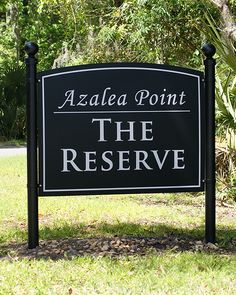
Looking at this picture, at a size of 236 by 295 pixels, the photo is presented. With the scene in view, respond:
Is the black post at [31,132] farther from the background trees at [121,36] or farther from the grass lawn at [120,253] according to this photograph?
the background trees at [121,36]

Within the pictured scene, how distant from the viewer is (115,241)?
5.42m

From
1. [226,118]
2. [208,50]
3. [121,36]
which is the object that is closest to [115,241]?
[208,50]

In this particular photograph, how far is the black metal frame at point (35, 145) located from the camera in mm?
5066

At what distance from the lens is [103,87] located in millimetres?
5195

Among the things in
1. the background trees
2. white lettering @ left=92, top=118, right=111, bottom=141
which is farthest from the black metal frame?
the background trees

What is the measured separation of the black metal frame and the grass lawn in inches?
7.7

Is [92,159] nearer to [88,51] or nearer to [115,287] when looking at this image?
[115,287]

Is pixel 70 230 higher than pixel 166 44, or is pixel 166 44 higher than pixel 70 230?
pixel 166 44

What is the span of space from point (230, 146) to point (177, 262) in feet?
10.7

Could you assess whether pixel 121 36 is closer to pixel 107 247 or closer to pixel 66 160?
pixel 66 160

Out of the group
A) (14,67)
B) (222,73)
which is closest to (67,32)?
(14,67)

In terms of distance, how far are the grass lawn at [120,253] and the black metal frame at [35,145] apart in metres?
0.20

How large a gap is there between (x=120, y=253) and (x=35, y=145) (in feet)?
3.68

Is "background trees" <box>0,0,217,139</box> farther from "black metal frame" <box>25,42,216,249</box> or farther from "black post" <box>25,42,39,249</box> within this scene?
"black post" <box>25,42,39,249</box>
